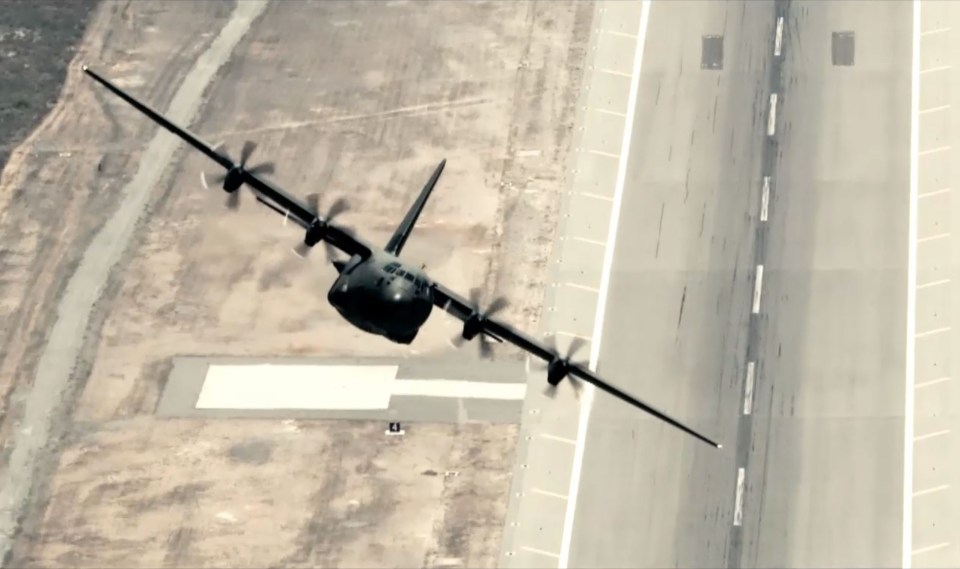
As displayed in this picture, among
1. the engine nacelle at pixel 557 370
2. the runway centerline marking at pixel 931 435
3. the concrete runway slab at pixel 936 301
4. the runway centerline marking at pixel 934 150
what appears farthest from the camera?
the runway centerline marking at pixel 934 150

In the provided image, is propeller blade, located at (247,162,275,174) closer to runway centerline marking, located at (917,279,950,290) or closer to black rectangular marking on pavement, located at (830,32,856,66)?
runway centerline marking, located at (917,279,950,290)

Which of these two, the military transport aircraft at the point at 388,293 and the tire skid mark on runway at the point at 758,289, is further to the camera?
the tire skid mark on runway at the point at 758,289

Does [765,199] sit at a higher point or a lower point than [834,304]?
higher

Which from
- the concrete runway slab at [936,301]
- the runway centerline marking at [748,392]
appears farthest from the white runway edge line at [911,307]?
the runway centerline marking at [748,392]

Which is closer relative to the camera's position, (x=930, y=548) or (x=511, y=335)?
(x=511, y=335)

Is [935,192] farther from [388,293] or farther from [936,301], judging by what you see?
[388,293]

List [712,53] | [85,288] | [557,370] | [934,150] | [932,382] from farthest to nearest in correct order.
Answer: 1. [712,53]
2. [934,150]
3. [85,288]
4. [932,382]
5. [557,370]

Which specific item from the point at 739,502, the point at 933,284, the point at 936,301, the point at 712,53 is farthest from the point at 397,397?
the point at 712,53

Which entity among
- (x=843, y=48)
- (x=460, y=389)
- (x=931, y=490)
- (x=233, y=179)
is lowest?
(x=931, y=490)

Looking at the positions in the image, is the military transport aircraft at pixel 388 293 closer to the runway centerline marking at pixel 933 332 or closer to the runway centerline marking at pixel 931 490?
the runway centerline marking at pixel 931 490
